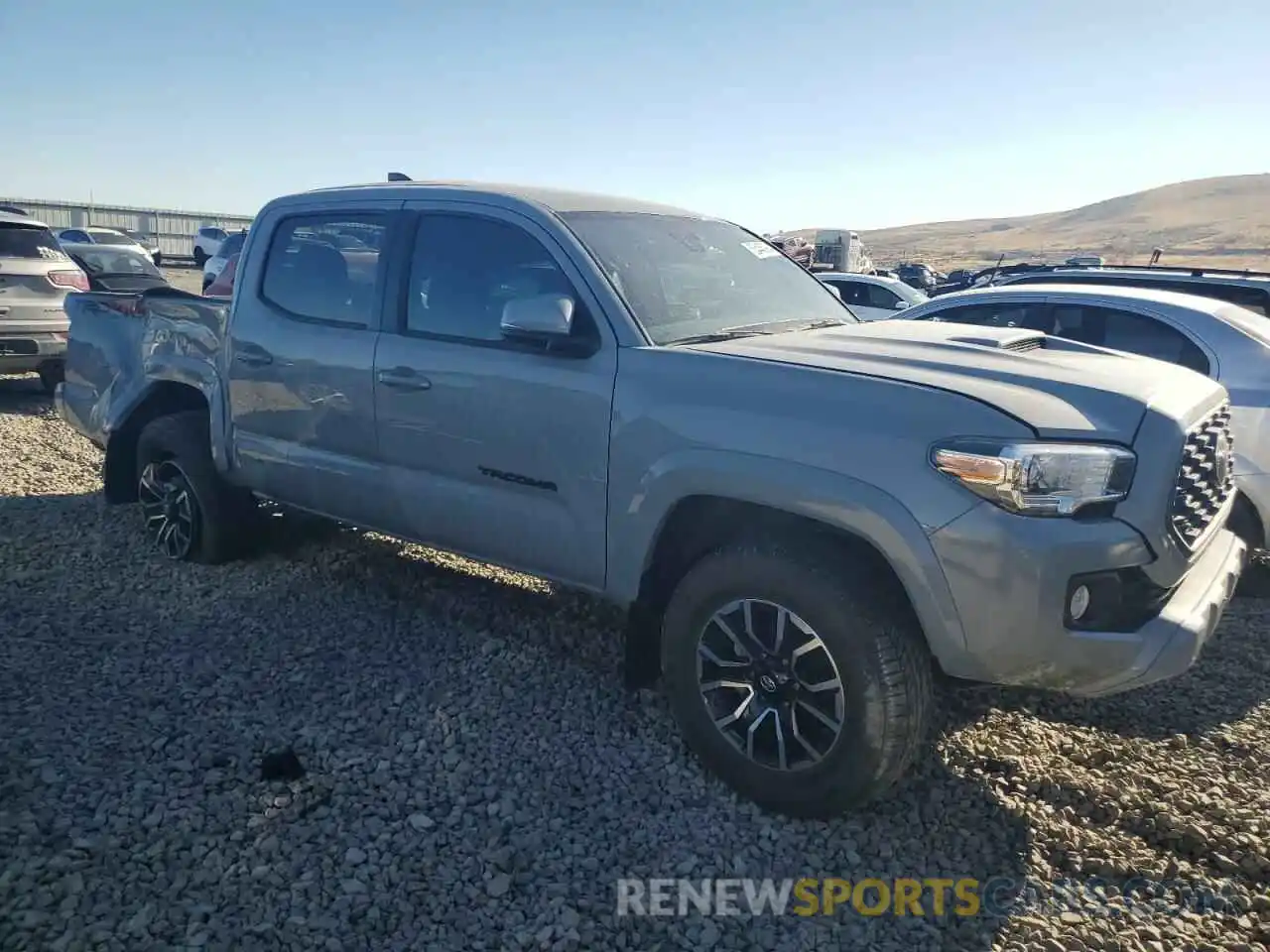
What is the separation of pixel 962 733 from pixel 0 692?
3.81m

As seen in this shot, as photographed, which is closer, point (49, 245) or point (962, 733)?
point (962, 733)

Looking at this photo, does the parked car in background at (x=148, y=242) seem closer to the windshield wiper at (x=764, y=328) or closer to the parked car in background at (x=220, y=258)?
the parked car in background at (x=220, y=258)

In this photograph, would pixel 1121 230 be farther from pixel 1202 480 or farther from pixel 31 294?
pixel 1202 480

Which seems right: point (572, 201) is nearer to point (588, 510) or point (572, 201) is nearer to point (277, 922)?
point (588, 510)

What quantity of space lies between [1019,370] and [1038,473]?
56cm

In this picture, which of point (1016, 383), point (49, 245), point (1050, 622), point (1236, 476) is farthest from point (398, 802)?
point (49, 245)

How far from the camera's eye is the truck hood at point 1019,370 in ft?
9.33

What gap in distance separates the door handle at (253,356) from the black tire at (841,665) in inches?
101

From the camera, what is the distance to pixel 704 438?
321 centimetres

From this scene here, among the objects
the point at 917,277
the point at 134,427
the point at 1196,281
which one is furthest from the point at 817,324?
the point at 917,277

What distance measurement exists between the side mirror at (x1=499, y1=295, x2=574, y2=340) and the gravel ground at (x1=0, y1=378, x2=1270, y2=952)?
1.51m

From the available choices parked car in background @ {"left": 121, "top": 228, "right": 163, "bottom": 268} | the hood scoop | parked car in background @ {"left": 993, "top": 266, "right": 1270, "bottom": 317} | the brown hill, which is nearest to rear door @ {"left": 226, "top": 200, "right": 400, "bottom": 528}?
the hood scoop

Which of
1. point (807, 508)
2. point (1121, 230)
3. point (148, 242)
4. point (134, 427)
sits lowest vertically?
point (134, 427)

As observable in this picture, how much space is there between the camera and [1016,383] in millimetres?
3008
